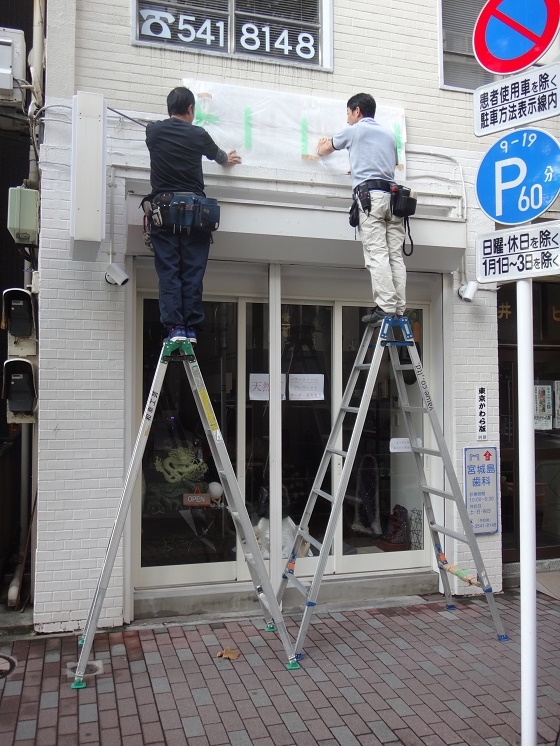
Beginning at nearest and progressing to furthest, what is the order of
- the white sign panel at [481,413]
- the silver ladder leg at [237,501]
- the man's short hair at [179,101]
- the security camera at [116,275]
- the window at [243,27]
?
1. the silver ladder leg at [237,501]
2. the man's short hair at [179,101]
3. the security camera at [116,275]
4. the window at [243,27]
5. the white sign panel at [481,413]

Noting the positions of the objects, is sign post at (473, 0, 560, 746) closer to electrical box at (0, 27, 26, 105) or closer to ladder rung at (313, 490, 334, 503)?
ladder rung at (313, 490, 334, 503)

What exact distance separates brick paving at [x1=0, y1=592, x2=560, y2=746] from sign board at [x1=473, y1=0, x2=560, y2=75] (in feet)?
12.2

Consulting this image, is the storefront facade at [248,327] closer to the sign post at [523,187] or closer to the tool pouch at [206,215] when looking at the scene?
the tool pouch at [206,215]

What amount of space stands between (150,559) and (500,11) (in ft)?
15.6

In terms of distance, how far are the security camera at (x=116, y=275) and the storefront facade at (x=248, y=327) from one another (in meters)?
0.16

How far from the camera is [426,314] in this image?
6.60 m

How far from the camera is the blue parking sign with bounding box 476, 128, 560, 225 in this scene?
326 centimetres

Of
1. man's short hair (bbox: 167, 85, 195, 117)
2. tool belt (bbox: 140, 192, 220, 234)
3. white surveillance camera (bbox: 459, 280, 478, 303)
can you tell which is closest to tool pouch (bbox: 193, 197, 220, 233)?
tool belt (bbox: 140, 192, 220, 234)

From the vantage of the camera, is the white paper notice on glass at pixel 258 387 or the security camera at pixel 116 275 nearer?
the security camera at pixel 116 275

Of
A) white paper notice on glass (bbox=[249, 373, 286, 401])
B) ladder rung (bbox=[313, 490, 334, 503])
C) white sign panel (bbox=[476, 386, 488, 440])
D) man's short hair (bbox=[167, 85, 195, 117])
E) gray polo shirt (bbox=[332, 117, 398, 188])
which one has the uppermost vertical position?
man's short hair (bbox=[167, 85, 195, 117])

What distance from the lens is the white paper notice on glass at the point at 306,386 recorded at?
244 inches

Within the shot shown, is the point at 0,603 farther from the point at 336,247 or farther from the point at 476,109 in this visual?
the point at 476,109

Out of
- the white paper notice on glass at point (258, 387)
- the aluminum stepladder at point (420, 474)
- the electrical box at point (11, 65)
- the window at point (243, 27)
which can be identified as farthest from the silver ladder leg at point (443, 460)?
the electrical box at point (11, 65)

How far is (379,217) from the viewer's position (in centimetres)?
500
